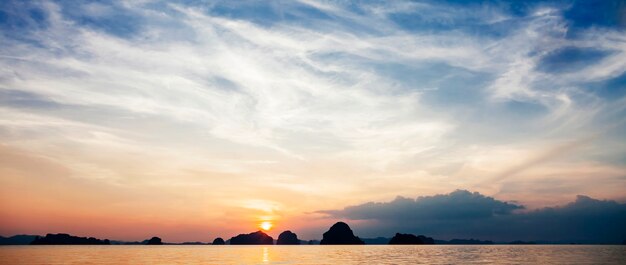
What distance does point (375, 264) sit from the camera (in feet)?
369

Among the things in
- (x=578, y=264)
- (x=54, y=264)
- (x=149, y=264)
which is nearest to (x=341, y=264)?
(x=149, y=264)

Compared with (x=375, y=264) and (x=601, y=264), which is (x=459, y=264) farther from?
(x=601, y=264)

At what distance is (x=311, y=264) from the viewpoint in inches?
4685

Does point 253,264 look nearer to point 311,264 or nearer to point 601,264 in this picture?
point 311,264

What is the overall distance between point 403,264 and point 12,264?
108352 mm

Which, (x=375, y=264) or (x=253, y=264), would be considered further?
(x=253, y=264)

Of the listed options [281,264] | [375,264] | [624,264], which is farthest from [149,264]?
[624,264]

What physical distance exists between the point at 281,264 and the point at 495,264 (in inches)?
2416

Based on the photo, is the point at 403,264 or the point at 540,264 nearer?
the point at 403,264

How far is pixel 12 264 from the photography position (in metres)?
117

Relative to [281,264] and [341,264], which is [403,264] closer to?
[341,264]

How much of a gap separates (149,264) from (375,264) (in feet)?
204

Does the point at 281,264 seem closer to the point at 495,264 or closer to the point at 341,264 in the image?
the point at 341,264

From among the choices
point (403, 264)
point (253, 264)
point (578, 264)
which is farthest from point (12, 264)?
point (578, 264)
